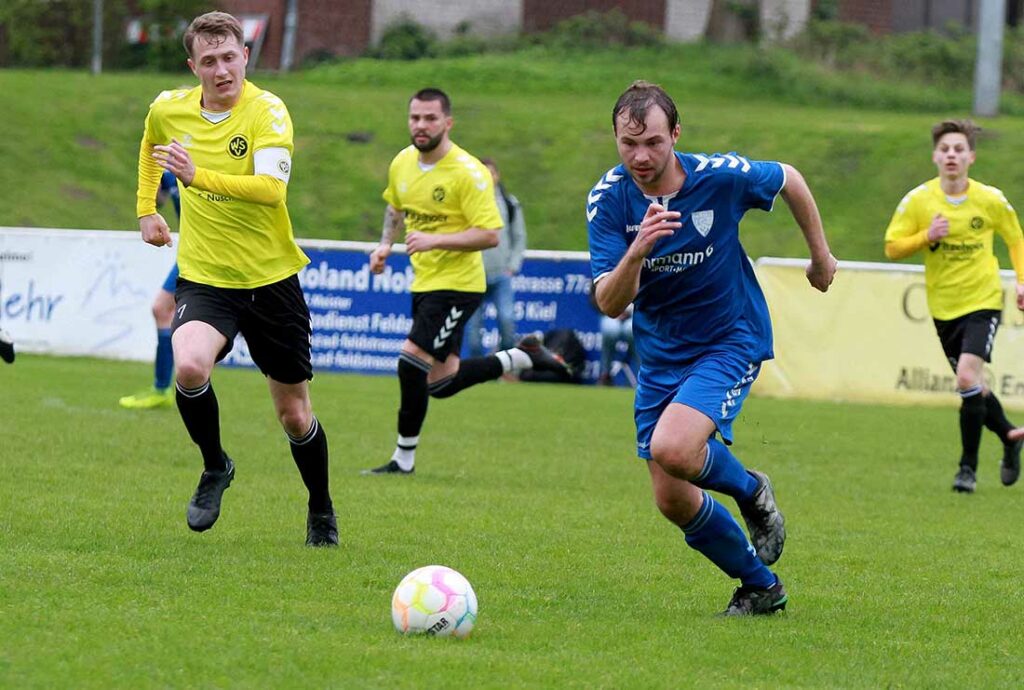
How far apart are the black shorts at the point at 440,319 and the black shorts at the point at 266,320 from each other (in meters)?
3.21

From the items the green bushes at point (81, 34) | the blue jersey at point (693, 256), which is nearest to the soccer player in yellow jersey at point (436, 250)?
the blue jersey at point (693, 256)

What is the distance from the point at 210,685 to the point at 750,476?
2376mm

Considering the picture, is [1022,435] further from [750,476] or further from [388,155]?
[388,155]

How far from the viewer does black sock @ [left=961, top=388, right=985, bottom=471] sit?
35.1 ft

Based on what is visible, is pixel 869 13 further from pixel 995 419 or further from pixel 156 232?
pixel 156 232

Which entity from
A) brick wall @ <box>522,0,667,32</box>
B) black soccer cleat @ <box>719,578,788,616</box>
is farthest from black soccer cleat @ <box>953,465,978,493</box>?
brick wall @ <box>522,0,667,32</box>

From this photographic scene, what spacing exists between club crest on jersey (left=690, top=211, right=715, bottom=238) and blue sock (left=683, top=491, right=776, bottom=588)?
952 mm

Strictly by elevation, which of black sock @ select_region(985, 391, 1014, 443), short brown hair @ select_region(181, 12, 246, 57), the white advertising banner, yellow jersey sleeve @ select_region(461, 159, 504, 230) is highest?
short brown hair @ select_region(181, 12, 246, 57)

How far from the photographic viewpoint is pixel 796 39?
35.2 metres

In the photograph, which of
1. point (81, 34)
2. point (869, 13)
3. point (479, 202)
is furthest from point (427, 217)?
point (869, 13)

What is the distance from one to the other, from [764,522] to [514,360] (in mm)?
4925

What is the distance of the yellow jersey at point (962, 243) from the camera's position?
10.8 m

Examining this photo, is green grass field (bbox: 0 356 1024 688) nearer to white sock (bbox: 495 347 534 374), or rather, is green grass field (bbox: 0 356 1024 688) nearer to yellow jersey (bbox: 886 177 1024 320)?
white sock (bbox: 495 347 534 374)

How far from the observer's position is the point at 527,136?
93.6 feet
